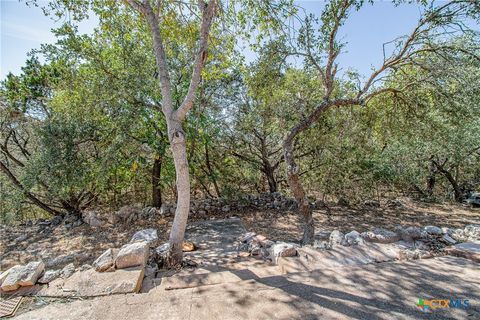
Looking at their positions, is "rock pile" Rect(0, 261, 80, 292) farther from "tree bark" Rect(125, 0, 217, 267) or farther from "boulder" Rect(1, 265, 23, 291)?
"tree bark" Rect(125, 0, 217, 267)

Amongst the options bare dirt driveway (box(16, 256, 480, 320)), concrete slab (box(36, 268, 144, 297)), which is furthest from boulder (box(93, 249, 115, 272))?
bare dirt driveway (box(16, 256, 480, 320))

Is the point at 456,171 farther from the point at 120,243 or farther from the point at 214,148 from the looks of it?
the point at 120,243

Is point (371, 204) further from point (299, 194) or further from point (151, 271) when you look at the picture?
point (151, 271)

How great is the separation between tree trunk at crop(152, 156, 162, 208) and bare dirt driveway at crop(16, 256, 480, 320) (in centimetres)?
402

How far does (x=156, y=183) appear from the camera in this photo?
613 centimetres

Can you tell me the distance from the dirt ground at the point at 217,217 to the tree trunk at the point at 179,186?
1.89m

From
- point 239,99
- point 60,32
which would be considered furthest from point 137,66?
point 239,99

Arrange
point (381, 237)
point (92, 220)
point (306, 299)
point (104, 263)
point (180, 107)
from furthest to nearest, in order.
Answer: point (92, 220)
point (381, 237)
point (180, 107)
point (104, 263)
point (306, 299)

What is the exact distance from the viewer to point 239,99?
6.43m

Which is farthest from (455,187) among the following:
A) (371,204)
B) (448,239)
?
(448,239)

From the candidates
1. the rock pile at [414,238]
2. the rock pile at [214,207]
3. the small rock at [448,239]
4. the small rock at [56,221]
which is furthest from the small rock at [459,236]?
the small rock at [56,221]

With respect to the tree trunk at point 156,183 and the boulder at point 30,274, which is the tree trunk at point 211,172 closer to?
the tree trunk at point 156,183

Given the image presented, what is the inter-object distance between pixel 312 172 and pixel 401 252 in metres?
3.92

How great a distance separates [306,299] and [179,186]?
6.09 ft
